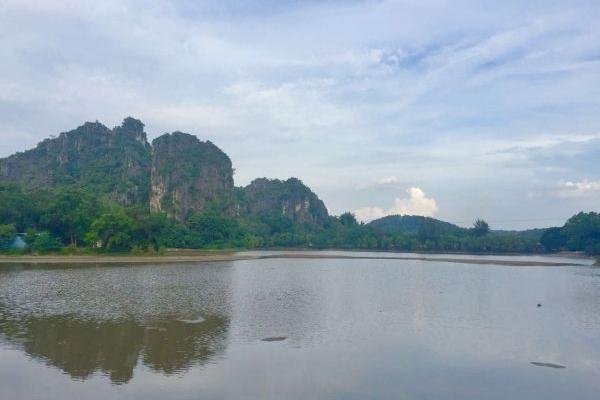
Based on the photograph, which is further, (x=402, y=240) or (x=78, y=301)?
(x=402, y=240)

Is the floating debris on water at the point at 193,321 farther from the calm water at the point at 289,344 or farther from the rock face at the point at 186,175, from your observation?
the rock face at the point at 186,175

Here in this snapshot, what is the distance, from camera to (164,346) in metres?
16.8

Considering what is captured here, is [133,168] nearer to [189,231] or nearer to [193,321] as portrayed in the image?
[189,231]

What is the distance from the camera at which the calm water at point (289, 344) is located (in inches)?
510

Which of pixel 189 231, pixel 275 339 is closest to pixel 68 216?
pixel 189 231

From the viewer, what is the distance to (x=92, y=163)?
→ 12494 centimetres

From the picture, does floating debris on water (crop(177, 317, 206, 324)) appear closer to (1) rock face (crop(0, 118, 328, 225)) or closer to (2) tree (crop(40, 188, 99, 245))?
(2) tree (crop(40, 188, 99, 245))

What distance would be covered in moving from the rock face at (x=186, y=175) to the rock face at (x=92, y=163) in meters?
6.53

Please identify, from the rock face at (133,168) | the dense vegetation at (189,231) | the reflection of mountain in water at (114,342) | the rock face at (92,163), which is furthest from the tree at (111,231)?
the rock face at (92,163)

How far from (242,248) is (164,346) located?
290 feet

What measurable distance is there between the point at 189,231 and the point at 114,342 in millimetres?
78422

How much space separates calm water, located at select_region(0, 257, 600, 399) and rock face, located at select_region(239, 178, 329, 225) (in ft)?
478

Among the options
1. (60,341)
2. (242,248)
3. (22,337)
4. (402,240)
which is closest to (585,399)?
(60,341)

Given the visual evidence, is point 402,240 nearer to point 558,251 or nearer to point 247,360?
point 558,251
